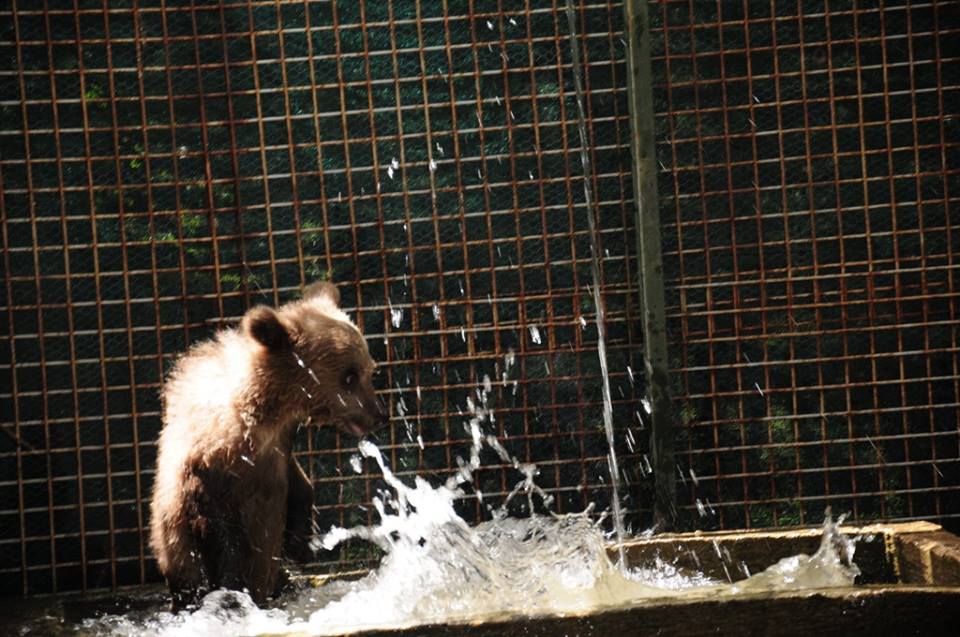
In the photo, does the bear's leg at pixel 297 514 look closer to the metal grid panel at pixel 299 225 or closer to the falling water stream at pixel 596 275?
the metal grid panel at pixel 299 225

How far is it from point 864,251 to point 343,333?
266 centimetres

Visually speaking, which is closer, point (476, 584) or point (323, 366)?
point (476, 584)

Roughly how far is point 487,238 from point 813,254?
1501 millimetres

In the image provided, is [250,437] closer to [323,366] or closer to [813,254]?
[323,366]

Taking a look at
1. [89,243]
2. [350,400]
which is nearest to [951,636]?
[350,400]

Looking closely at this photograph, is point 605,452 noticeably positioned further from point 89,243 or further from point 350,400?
point 89,243

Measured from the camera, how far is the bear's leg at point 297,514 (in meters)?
4.55

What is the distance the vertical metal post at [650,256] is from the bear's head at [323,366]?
134cm

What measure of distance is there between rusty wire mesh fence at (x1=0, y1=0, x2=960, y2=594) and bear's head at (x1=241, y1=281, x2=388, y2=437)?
71cm

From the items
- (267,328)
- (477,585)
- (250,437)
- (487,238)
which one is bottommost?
(477,585)

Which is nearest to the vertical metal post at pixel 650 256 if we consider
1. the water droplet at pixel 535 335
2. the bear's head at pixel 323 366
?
the water droplet at pixel 535 335

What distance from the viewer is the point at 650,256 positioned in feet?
16.8

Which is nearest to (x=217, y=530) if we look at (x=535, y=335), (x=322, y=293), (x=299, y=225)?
(x=322, y=293)

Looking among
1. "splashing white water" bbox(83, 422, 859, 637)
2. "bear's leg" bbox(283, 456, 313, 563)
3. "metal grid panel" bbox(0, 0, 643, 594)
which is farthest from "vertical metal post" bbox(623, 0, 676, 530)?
"bear's leg" bbox(283, 456, 313, 563)
